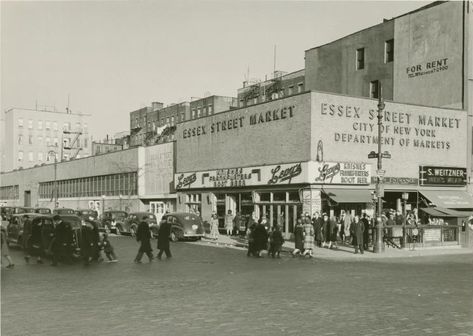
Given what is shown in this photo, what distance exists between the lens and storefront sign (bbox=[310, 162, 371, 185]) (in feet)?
99.2

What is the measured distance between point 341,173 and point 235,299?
20296mm

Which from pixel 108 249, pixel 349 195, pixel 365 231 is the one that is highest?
pixel 349 195

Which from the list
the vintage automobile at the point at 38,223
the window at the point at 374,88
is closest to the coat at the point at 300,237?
the vintage automobile at the point at 38,223

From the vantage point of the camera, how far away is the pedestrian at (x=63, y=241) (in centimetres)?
1884

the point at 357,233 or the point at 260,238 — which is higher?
the point at 357,233

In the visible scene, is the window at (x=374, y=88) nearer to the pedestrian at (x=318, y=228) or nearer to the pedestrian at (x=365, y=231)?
the pedestrian at (x=318, y=228)

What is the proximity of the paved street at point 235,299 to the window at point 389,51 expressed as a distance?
1001 inches

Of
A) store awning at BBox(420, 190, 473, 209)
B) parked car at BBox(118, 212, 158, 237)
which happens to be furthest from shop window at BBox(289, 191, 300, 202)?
parked car at BBox(118, 212, 158, 237)

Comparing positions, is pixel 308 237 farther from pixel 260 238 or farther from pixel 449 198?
pixel 449 198

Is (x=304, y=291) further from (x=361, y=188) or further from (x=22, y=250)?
(x=361, y=188)

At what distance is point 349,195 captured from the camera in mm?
30375

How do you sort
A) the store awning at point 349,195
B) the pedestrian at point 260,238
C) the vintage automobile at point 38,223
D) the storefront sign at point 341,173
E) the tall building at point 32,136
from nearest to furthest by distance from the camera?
the vintage automobile at point 38,223 < the pedestrian at point 260,238 < the store awning at point 349,195 < the storefront sign at point 341,173 < the tall building at point 32,136

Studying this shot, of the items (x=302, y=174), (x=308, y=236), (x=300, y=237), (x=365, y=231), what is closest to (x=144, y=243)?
(x=300, y=237)

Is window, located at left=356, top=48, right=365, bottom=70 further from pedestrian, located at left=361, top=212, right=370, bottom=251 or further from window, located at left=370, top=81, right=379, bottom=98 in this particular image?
pedestrian, located at left=361, top=212, right=370, bottom=251
